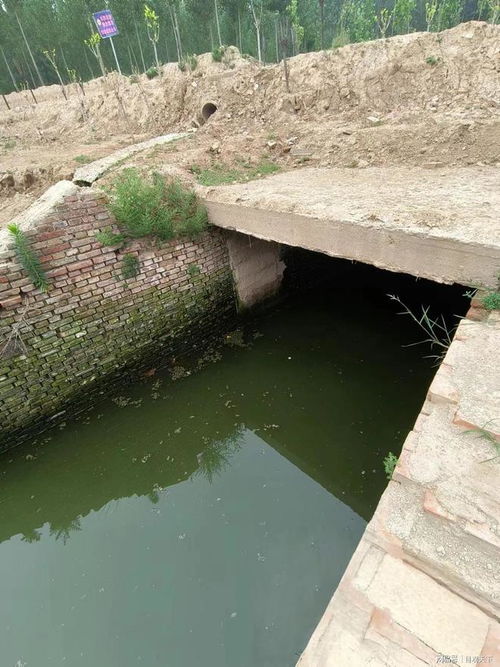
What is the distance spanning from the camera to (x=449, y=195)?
→ 4.03 m

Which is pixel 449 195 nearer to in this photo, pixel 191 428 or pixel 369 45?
pixel 191 428

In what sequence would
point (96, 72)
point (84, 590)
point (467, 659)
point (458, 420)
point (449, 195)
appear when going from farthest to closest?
point (96, 72) → point (449, 195) → point (84, 590) → point (458, 420) → point (467, 659)

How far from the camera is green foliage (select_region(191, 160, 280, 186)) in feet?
18.7

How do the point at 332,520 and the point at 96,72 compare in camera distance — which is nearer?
the point at 332,520

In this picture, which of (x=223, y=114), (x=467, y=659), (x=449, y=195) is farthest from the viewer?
(x=223, y=114)

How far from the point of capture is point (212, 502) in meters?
3.62

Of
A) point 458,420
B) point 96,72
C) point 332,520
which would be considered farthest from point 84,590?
point 96,72

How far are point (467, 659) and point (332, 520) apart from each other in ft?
6.26

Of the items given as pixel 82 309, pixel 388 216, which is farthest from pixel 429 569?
pixel 82 309

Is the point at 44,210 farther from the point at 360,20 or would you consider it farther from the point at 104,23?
the point at 360,20

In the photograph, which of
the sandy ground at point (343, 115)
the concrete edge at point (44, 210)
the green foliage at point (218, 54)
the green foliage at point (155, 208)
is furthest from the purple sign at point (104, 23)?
the concrete edge at point (44, 210)

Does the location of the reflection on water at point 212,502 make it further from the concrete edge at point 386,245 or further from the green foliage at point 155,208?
the green foliage at point 155,208

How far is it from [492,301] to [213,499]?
3170 millimetres

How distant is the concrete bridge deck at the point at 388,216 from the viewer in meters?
3.17
